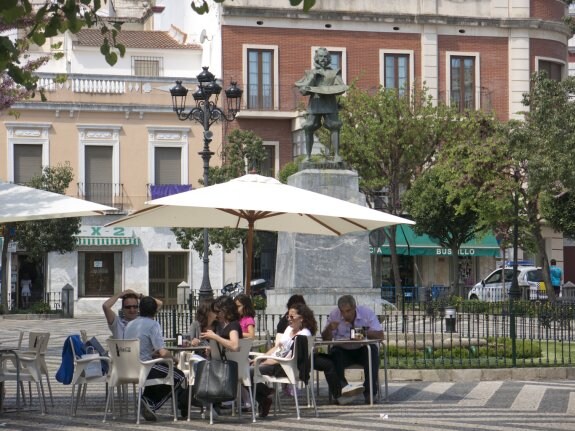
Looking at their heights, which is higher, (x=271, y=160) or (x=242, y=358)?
(x=271, y=160)

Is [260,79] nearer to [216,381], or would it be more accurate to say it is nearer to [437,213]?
[437,213]

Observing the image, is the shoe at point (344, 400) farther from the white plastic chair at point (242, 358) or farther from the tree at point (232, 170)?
the tree at point (232, 170)

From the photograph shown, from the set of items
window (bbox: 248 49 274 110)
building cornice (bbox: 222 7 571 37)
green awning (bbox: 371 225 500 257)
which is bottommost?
green awning (bbox: 371 225 500 257)

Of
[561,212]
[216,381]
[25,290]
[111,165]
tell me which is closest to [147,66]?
[111,165]

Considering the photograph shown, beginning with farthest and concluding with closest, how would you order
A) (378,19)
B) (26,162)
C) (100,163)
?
(378,19) → (100,163) → (26,162)

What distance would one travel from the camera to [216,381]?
13.9 meters

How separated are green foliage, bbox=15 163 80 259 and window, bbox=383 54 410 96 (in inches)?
488

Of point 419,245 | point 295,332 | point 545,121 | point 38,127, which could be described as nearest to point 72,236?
point 38,127

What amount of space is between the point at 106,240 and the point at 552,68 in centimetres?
1751

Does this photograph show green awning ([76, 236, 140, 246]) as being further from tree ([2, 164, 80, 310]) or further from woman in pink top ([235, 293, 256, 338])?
woman in pink top ([235, 293, 256, 338])

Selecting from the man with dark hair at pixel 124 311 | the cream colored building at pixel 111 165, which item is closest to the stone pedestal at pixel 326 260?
the man with dark hair at pixel 124 311

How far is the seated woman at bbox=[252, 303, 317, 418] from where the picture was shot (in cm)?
1479

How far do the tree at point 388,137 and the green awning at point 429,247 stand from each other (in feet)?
17.9

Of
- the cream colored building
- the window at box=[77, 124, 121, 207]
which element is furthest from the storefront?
the window at box=[77, 124, 121, 207]
